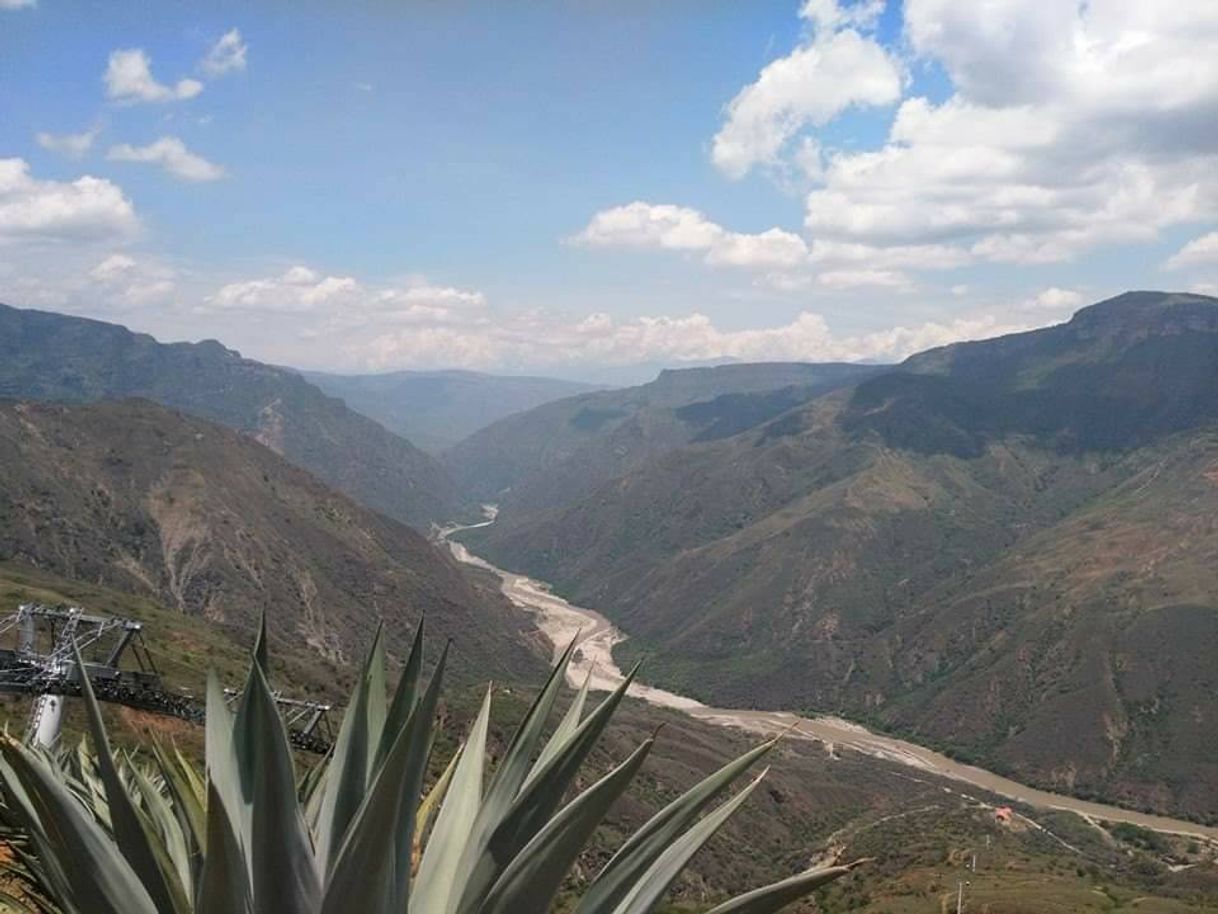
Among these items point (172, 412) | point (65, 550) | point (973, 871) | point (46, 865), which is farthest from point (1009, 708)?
point (46, 865)

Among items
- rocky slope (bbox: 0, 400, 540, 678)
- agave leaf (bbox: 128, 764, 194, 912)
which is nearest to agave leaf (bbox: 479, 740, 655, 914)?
agave leaf (bbox: 128, 764, 194, 912)

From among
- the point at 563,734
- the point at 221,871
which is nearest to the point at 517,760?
the point at 563,734

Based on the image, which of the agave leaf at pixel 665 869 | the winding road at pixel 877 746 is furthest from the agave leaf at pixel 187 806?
the winding road at pixel 877 746

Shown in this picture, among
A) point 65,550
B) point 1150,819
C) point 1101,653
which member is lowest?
point 1150,819

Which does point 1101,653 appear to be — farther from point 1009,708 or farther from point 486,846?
point 486,846

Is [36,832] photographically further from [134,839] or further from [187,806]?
[187,806]

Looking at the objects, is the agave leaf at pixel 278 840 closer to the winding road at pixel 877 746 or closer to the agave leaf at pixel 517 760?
the agave leaf at pixel 517 760
